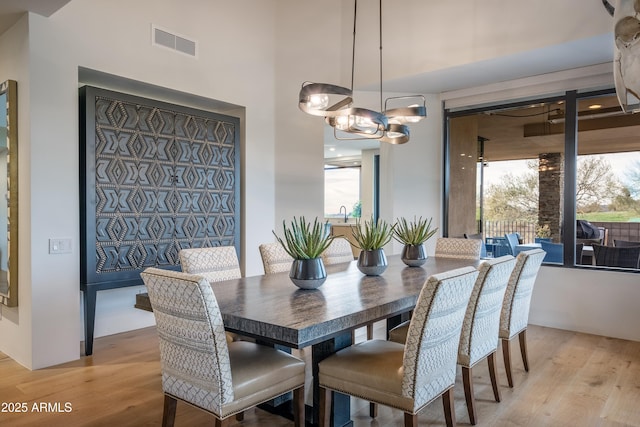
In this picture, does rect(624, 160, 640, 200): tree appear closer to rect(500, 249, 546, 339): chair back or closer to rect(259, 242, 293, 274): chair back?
rect(500, 249, 546, 339): chair back

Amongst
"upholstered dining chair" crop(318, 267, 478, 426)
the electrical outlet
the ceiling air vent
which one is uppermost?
the ceiling air vent

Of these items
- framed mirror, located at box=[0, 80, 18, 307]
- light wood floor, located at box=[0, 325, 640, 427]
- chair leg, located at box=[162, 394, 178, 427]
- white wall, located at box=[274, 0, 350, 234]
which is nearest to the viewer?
chair leg, located at box=[162, 394, 178, 427]

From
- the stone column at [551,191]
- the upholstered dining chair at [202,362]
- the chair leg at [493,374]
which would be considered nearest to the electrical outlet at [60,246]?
the upholstered dining chair at [202,362]

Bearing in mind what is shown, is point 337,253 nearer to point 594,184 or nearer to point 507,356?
point 507,356

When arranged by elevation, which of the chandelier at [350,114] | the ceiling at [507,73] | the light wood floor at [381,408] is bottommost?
the light wood floor at [381,408]

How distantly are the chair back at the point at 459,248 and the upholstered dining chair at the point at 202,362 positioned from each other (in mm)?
2557

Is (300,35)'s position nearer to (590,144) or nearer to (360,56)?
(360,56)

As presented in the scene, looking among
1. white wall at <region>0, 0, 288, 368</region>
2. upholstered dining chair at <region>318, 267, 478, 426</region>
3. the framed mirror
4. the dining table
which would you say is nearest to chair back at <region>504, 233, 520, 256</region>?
the dining table

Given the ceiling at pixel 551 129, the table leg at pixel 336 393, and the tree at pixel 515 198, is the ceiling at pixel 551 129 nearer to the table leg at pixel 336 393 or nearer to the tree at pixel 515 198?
the tree at pixel 515 198

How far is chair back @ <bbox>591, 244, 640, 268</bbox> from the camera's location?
14.3 ft

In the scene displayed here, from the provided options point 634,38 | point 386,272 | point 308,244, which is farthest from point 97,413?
point 634,38

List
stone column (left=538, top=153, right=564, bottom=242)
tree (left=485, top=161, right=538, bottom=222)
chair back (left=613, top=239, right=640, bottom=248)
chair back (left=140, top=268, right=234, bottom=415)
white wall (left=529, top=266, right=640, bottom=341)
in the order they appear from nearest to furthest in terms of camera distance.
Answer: chair back (left=140, top=268, right=234, bottom=415), white wall (left=529, top=266, right=640, bottom=341), chair back (left=613, top=239, right=640, bottom=248), stone column (left=538, top=153, right=564, bottom=242), tree (left=485, top=161, right=538, bottom=222)

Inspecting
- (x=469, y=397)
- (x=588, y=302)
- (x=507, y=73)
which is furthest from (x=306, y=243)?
(x=588, y=302)

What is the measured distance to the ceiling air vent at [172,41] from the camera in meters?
4.18
